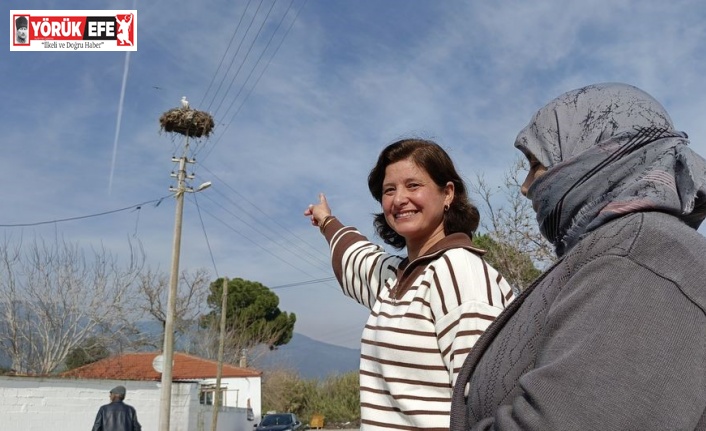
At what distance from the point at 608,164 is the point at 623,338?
31 centimetres

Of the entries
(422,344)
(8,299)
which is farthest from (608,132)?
(8,299)

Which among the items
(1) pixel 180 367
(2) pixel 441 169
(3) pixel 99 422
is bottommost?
(3) pixel 99 422

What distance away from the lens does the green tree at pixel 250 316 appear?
4869cm

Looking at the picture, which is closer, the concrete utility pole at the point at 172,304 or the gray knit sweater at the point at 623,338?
the gray knit sweater at the point at 623,338

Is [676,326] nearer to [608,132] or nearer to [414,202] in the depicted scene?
[608,132]

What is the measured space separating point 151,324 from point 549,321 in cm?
3996

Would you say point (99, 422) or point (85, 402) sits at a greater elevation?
point (85, 402)

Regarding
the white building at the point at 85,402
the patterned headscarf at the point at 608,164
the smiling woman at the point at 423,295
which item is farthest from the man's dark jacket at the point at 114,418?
the patterned headscarf at the point at 608,164

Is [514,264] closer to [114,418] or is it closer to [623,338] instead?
[114,418]

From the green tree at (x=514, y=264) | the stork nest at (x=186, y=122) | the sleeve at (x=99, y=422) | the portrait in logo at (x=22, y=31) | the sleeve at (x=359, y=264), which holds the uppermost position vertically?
the stork nest at (x=186, y=122)

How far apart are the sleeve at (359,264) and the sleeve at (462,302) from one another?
450mm

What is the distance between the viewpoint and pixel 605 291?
3.59 ft

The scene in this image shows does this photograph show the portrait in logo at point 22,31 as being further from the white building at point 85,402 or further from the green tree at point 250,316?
the green tree at point 250,316

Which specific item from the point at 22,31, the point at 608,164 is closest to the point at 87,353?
the point at 22,31
